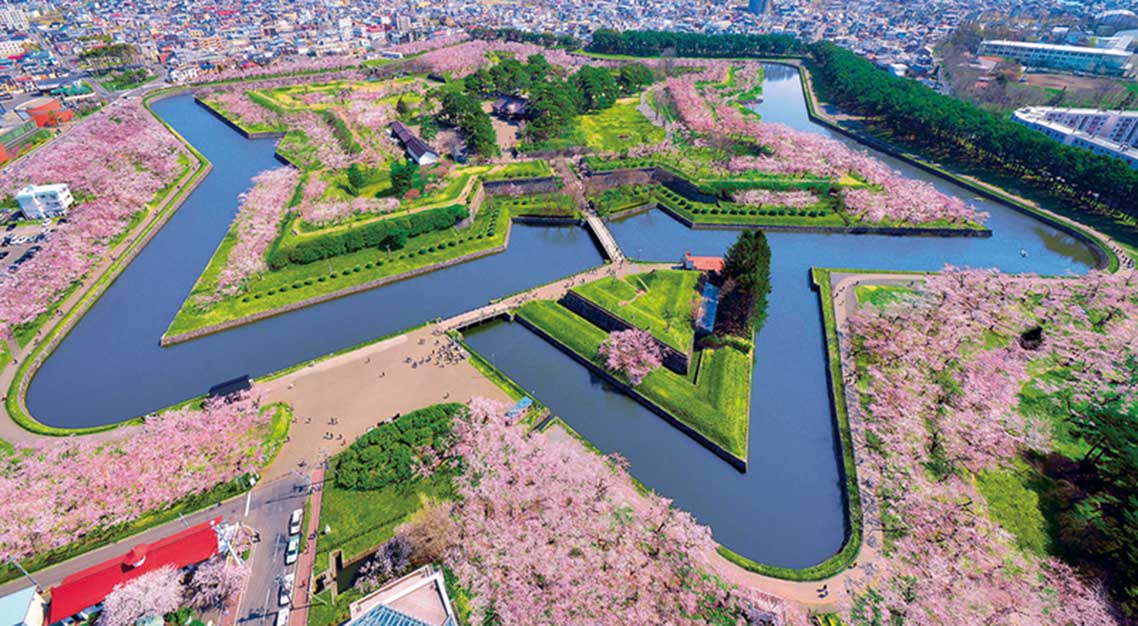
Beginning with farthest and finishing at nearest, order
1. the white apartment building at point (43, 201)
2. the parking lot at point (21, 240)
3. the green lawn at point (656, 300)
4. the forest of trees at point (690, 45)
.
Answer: the forest of trees at point (690, 45)
the white apartment building at point (43, 201)
the parking lot at point (21, 240)
the green lawn at point (656, 300)

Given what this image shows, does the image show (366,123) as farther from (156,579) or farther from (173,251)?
(156,579)

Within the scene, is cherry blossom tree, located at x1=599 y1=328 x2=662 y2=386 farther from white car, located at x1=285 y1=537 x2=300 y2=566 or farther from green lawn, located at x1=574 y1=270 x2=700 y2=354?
white car, located at x1=285 y1=537 x2=300 y2=566

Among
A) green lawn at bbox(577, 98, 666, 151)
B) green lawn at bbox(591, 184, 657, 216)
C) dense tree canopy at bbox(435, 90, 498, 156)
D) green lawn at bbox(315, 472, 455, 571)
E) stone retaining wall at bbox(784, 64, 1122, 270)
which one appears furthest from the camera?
green lawn at bbox(577, 98, 666, 151)

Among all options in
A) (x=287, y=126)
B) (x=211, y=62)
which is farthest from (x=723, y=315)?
(x=211, y=62)

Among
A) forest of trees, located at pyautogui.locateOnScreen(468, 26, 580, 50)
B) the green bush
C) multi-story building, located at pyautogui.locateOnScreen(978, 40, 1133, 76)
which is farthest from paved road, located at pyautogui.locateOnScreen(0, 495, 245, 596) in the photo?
multi-story building, located at pyautogui.locateOnScreen(978, 40, 1133, 76)

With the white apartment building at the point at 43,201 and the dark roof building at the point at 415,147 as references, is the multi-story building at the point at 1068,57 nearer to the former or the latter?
the dark roof building at the point at 415,147

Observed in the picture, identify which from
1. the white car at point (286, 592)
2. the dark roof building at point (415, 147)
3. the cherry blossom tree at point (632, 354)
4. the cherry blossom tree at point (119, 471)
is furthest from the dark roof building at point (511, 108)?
the white car at point (286, 592)
